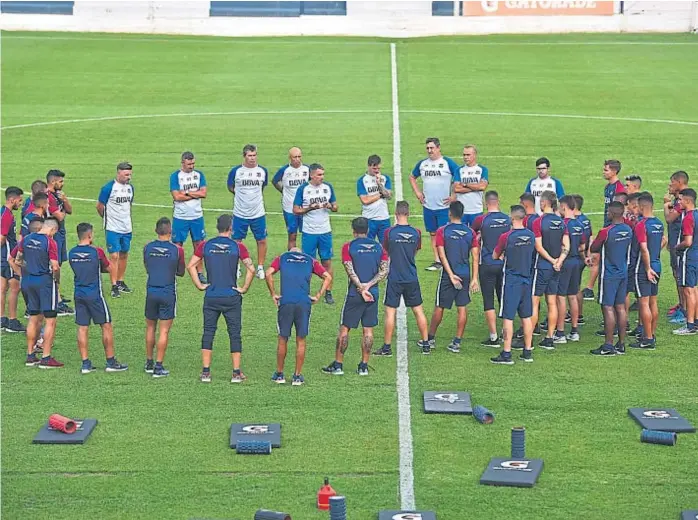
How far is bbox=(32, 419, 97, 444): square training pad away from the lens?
49.5 feet

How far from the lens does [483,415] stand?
15680 millimetres

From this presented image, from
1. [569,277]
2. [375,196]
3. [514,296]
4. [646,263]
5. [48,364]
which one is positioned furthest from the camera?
[375,196]

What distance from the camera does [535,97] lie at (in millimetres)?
39000

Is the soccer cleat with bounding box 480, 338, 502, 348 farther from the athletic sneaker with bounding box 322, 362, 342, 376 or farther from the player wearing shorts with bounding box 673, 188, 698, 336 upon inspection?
the player wearing shorts with bounding box 673, 188, 698, 336

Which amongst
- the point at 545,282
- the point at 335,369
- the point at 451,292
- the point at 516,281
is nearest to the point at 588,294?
the point at 545,282

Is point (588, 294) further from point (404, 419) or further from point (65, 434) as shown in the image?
point (65, 434)

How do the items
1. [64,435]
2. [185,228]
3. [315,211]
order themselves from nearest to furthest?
1. [64,435]
2. [315,211]
3. [185,228]

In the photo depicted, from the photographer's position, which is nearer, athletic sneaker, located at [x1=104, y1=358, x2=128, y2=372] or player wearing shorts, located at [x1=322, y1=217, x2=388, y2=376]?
player wearing shorts, located at [x1=322, y1=217, x2=388, y2=376]

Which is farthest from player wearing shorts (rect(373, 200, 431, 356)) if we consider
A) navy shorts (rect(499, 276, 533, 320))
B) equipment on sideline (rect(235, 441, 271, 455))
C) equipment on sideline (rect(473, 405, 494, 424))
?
equipment on sideline (rect(235, 441, 271, 455))

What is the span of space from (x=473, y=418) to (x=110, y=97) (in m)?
25.4

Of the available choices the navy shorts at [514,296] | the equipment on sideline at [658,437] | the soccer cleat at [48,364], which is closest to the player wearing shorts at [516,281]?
the navy shorts at [514,296]

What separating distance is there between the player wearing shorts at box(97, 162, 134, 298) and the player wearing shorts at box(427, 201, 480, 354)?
218 inches

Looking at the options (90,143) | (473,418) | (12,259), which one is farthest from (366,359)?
(90,143)

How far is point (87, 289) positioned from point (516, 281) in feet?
18.4
